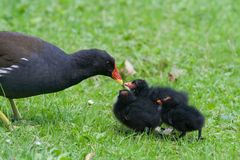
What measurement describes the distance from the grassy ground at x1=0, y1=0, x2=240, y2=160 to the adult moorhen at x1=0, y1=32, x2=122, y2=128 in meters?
0.36

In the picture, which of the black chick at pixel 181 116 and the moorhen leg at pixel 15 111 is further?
the moorhen leg at pixel 15 111

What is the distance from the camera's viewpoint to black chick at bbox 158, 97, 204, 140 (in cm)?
651

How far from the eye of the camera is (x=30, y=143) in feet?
19.0

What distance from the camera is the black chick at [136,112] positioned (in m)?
6.61

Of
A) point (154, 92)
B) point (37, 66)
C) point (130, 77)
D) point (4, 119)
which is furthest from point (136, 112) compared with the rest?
point (130, 77)

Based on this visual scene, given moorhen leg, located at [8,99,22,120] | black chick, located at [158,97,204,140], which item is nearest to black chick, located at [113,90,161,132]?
black chick, located at [158,97,204,140]

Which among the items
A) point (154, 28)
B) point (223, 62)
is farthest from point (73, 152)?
point (154, 28)

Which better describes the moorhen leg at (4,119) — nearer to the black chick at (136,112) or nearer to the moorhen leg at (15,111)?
the moorhen leg at (15,111)

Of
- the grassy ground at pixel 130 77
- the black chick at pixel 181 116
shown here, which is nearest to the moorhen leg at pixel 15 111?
the grassy ground at pixel 130 77

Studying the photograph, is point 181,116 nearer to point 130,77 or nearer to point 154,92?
point 154,92

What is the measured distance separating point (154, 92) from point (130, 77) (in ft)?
6.53

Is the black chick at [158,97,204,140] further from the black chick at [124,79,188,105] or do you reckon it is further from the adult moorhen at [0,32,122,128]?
the adult moorhen at [0,32,122,128]

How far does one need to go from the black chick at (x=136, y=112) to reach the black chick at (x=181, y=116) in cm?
8

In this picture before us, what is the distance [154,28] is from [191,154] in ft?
16.4
